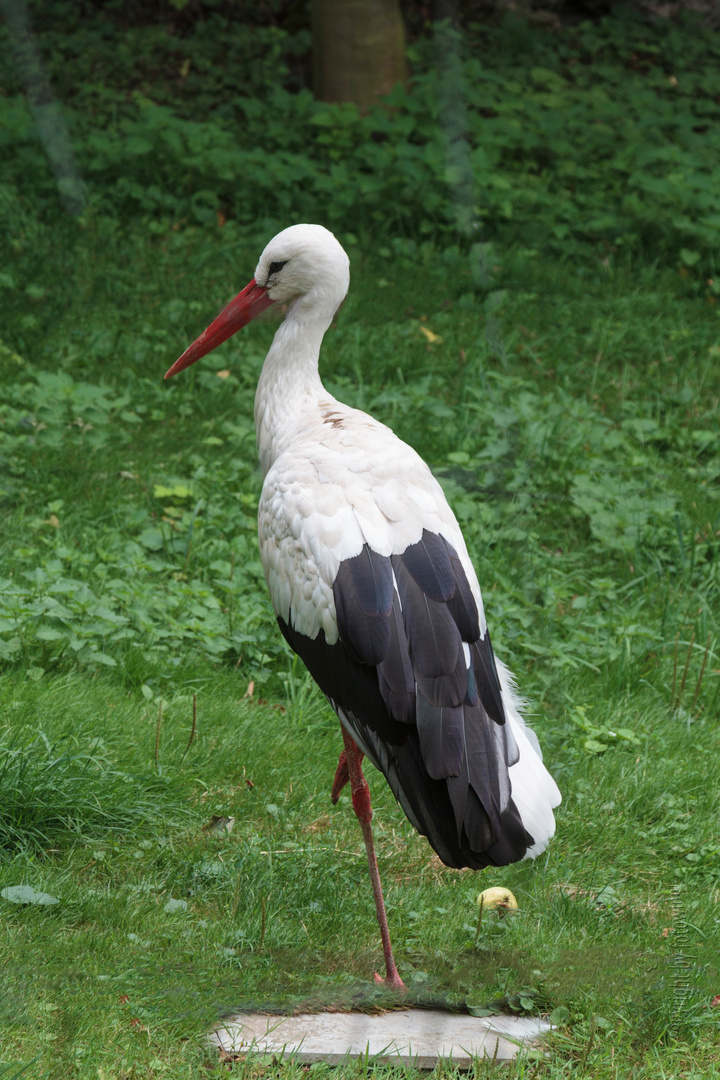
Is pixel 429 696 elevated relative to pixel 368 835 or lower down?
elevated

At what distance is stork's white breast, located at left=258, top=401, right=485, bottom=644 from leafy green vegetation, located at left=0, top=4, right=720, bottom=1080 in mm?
693

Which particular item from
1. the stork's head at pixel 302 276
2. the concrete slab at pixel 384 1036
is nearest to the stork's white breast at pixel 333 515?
the stork's head at pixel 302 276

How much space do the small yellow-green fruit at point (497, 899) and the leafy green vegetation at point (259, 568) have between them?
0.04 metres

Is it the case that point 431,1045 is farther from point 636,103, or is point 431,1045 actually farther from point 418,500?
point 636,103

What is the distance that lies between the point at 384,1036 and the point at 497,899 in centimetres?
57

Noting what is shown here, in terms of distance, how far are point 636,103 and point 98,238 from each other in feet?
13.5

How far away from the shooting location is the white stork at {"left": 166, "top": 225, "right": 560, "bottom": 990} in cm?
231

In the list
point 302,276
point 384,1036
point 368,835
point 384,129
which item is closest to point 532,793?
point 368,835

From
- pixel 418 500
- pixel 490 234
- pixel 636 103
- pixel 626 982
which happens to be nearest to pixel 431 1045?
pixel 626 982

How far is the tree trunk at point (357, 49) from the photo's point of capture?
24.1 ft

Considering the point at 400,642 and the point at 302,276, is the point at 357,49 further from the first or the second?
the point at 400,642

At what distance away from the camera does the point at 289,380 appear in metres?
3.18

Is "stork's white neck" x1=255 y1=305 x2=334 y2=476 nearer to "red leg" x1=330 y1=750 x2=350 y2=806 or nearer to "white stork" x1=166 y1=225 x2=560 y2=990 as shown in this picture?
"white stork" x1=166 y1=225 x2=560 y2=990

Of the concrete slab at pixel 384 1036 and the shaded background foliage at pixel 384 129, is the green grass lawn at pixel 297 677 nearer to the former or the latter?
the concrete slab at pixel 384 1036
